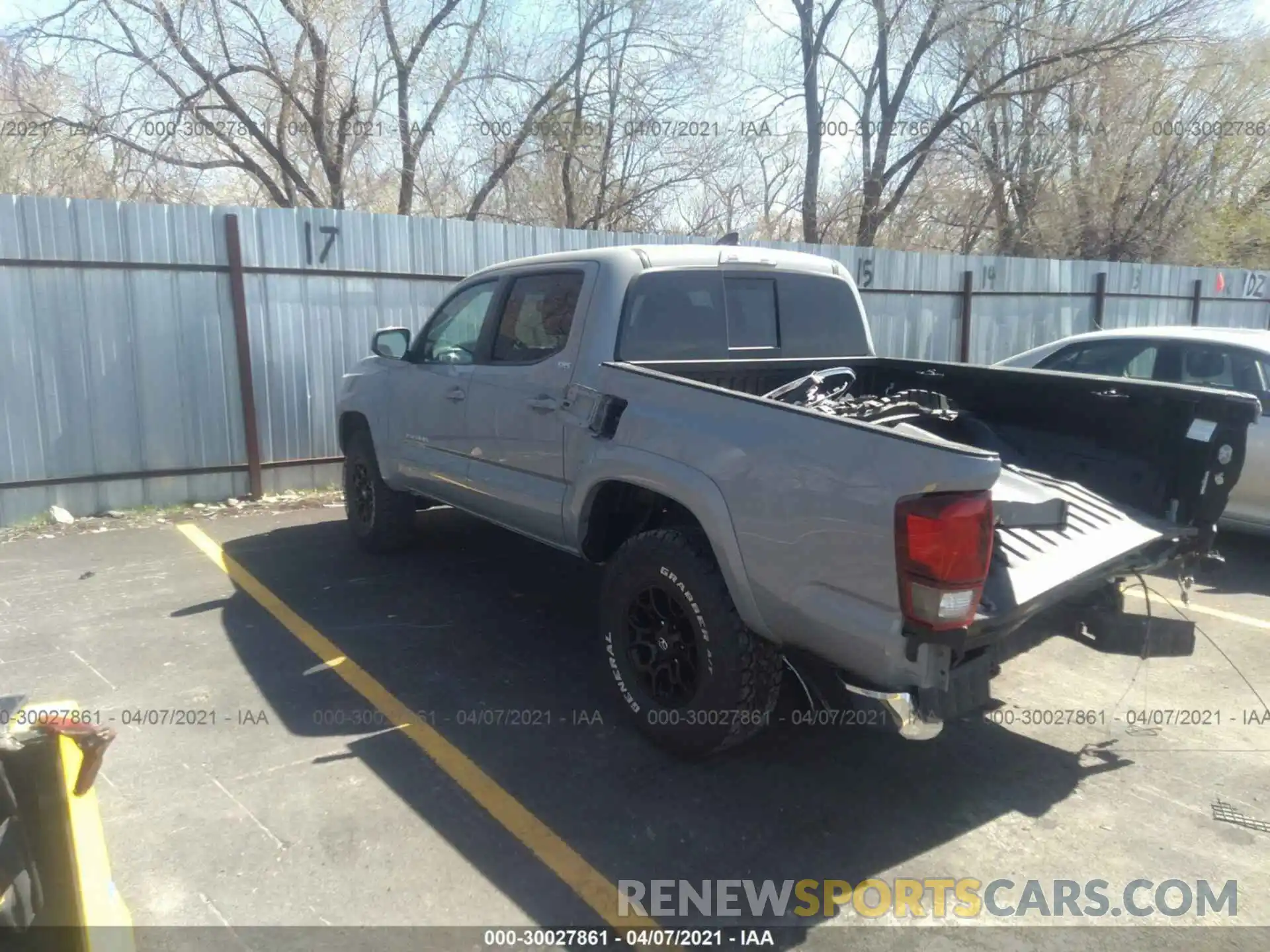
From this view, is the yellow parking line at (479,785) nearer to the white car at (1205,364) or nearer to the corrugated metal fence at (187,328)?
the corrugated metal fence at (187,328)

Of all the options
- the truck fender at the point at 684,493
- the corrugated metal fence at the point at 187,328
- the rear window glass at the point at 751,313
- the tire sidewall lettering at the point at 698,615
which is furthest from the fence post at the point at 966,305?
the tire sidewall lettering at the point at 698,615

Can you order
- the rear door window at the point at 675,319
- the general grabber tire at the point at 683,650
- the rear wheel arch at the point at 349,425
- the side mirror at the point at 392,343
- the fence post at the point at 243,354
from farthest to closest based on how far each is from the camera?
the fence post at the point at 243,354 → the rear wheel arch at the point at 349,425 → the side mirror at the point at 392,343 → the rear door window at the point at 675,319 → the general grabber tire at the point at 683,650

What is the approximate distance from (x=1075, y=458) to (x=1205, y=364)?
12.0 feet

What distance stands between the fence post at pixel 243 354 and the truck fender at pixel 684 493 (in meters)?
5.09

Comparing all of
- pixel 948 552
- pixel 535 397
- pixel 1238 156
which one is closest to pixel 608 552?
pixel 535 397

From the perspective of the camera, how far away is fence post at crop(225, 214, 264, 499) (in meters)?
8.09

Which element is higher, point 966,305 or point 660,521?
Answer: point 966,305

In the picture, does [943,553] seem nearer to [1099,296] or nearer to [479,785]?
[479,785]

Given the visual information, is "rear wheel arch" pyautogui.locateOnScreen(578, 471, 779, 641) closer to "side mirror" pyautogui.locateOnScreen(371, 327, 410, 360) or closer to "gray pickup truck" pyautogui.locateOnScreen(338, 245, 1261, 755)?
"gray pickup truck" pyautogui.locateOnScreen(338, 245, 1261, 755)

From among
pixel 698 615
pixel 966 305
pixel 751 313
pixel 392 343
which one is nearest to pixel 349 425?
pixel 392 343

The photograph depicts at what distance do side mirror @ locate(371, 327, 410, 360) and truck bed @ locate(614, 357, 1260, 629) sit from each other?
2.41 meters

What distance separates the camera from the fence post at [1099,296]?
14297mm

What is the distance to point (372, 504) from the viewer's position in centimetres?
662

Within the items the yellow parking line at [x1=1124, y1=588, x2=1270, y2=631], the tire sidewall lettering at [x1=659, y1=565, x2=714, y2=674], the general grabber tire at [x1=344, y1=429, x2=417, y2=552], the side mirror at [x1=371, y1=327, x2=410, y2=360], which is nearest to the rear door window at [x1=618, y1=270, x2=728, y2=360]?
the tire sidewall lettering at [x1=659, y1=565, x2=714, y2=674]
